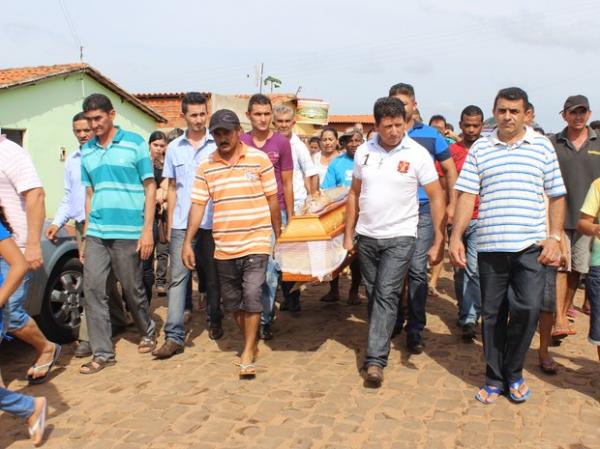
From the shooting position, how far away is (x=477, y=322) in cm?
622

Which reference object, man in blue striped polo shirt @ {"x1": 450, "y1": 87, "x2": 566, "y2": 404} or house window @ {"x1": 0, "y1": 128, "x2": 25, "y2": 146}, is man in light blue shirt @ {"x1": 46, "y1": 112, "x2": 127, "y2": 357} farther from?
house window @ {"x1": 0, "y1": 128, "x2": 25, "y2": 146}

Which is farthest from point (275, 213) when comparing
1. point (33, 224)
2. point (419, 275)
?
point (33, 224)

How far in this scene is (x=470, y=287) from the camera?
595 centimetres

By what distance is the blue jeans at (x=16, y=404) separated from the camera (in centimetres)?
344

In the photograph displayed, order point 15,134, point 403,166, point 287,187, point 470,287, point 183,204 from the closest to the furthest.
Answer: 1. point 403,166
2. point 183,204
3. point 287,187
4. point 470,287
5. point 15,134

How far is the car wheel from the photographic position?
18.0 feet

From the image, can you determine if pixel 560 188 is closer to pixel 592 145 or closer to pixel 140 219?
pixel 592 145

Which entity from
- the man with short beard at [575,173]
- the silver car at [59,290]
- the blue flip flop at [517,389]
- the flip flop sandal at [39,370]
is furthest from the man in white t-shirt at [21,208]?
the man with short beard at [575,173]

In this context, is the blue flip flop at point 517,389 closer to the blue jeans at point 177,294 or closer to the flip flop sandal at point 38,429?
the blue jeans at point 177,294

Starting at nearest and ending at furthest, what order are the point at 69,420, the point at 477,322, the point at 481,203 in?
the point at 69,420
the point at 481,203
the point at 477,322

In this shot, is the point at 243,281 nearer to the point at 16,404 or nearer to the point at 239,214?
the point at 239,214

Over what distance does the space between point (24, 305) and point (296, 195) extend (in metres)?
3.19

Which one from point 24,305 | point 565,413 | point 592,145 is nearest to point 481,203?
point 565,413

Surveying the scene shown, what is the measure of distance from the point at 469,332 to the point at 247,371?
226 cm
